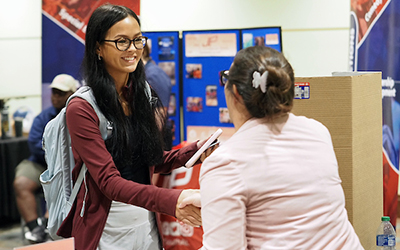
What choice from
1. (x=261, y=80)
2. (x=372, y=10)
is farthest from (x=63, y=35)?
(x=261, y=80)

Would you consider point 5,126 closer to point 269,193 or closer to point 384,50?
point 384,50

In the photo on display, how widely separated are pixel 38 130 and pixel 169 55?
1494 mm

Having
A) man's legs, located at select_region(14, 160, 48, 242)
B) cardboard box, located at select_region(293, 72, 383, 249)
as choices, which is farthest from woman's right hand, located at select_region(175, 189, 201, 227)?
man's legs, located at select_region(14, 160, 48, 242)

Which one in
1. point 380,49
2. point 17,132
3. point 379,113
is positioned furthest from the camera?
point 17,132

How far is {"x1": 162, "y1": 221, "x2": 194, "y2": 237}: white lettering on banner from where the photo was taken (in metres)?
3.39

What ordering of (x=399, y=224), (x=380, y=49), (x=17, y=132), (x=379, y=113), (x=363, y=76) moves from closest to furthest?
(x=363, y=76) → (x=379, y=113) → (x=380, y=49) → (x=17, y=132) → (x=399, y=224)

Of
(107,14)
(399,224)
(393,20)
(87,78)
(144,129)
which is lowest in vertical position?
(399,224)

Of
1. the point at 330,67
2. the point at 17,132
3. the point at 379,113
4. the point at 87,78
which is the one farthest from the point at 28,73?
the point at 379,113

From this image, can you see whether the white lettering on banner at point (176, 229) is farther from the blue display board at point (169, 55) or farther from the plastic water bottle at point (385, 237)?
the blue display board at point (169, 55)

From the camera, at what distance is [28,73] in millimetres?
5047

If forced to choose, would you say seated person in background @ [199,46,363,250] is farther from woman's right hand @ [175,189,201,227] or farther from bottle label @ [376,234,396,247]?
bottle label @ [376,234,396,247]

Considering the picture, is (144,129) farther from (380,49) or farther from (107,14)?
(380,49)

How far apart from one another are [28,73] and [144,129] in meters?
3.46

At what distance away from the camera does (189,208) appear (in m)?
1.62
